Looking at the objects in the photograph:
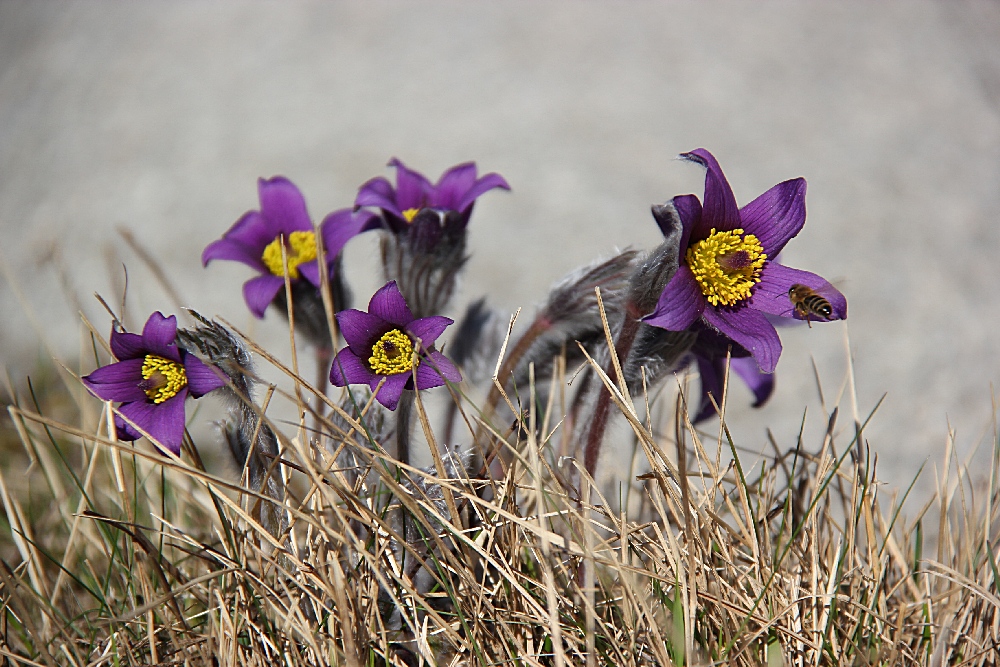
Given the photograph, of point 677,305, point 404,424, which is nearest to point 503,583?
point 404,424

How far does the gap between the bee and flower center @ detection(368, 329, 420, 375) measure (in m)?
0.60

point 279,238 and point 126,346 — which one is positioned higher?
point 279,238

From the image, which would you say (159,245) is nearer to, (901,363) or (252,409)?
(252,409)

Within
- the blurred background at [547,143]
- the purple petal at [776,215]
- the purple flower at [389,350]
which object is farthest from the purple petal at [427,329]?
the blurred background at [547,143]

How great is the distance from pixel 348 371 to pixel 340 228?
40 centimetres

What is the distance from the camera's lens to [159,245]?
2854mm

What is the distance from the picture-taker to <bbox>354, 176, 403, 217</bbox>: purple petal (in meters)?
1.44

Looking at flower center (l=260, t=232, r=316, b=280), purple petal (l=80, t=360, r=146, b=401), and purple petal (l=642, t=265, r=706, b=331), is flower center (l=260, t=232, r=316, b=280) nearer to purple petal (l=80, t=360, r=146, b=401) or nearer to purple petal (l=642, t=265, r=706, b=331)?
purple petal (l=80, t=360, r=146, b=401)

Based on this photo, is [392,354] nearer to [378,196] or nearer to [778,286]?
[378,196]

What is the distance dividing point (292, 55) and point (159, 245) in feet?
3.36

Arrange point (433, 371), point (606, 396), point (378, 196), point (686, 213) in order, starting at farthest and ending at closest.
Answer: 1. point (378, 196)
2. point (606, 396)
3. point (433, 371)
4. point (686, 213)

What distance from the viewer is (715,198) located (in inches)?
46.4

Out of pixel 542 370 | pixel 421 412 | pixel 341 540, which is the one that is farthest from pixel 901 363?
pixel 341 540

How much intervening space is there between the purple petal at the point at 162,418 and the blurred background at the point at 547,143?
4.02 feet
